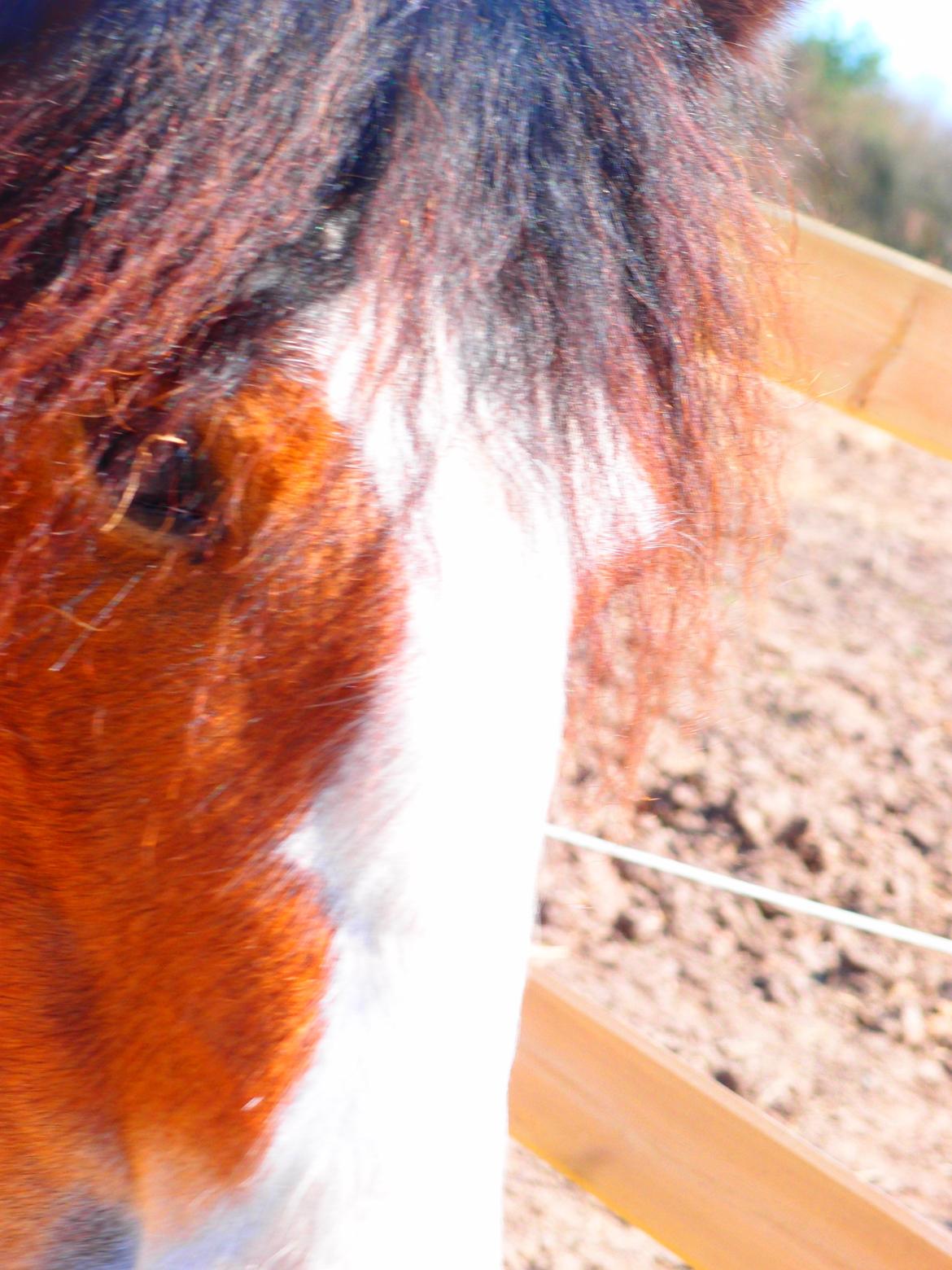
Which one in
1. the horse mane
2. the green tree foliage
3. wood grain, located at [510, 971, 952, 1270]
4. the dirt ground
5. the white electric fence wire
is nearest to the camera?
the horse mane

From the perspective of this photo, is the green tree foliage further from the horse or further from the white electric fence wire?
the horse

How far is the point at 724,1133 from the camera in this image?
1568mm

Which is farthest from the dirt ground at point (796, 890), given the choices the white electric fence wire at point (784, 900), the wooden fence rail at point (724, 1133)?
the wooden fence rail at point (724, 1133)

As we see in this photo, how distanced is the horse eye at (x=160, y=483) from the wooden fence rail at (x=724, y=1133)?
0.84 metres

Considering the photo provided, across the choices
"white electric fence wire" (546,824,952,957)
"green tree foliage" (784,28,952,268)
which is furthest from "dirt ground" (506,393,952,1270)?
"green tree foliage" (784,28,952,268)

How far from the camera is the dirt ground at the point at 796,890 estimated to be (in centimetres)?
219

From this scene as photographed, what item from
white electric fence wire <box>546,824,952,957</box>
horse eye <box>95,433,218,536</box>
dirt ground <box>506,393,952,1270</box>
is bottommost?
dirt ground <box>506,393,952,1270</box>

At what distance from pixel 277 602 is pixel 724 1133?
1102mm

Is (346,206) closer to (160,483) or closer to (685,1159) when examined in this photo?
(160,483)

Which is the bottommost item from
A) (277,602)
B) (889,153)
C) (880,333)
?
(277,602)

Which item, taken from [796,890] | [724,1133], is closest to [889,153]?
[796,890]

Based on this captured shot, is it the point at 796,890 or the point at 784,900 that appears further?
the point at 796,890

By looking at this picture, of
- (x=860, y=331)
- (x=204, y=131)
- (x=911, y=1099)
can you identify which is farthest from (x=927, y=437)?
(x=204, y=131)

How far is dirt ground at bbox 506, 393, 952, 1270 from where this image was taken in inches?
86.0
